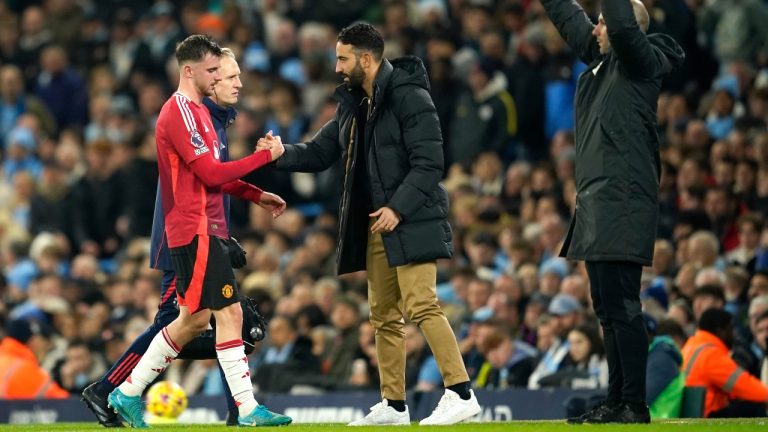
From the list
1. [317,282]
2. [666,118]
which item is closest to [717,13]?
[666,118]

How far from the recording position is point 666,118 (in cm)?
1559

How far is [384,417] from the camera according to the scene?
8945mm

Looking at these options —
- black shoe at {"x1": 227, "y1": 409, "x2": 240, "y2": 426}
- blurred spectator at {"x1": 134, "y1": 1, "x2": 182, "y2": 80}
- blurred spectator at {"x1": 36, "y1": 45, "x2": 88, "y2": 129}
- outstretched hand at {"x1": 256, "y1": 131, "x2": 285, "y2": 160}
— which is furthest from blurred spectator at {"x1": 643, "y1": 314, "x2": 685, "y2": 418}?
blurred spectator at {"x1": 36, "y1": 45, "x2": 88, "y2": 129}

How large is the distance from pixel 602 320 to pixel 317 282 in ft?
26.4

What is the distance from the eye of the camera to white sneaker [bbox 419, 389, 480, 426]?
863 centimetres

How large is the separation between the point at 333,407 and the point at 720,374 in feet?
10.8

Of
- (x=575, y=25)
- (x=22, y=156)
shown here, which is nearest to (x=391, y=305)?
(x=575, y=25)

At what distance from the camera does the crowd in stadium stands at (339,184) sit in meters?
13.5

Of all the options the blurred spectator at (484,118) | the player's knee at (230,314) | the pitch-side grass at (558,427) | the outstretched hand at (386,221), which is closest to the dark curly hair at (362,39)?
the outstretched hand at (386,221)

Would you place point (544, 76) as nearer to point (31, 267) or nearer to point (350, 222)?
point (31, 267)

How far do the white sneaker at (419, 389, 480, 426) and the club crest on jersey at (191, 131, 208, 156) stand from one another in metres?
1.98

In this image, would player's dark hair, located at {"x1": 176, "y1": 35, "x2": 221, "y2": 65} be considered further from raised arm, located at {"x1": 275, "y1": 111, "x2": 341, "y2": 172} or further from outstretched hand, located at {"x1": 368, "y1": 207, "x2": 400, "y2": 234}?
outstretched hand, located at {"x1": 368, "y1": 207, "x2": 400, "y2": 234}

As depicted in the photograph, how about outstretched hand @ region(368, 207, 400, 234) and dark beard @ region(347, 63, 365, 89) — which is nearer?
outstretched hand @ region(368, 207, 400, 234)

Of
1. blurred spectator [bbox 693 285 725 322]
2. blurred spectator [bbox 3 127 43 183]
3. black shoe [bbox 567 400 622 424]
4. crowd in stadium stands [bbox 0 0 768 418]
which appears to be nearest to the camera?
black shoe [bbox 567 400 622 424]
